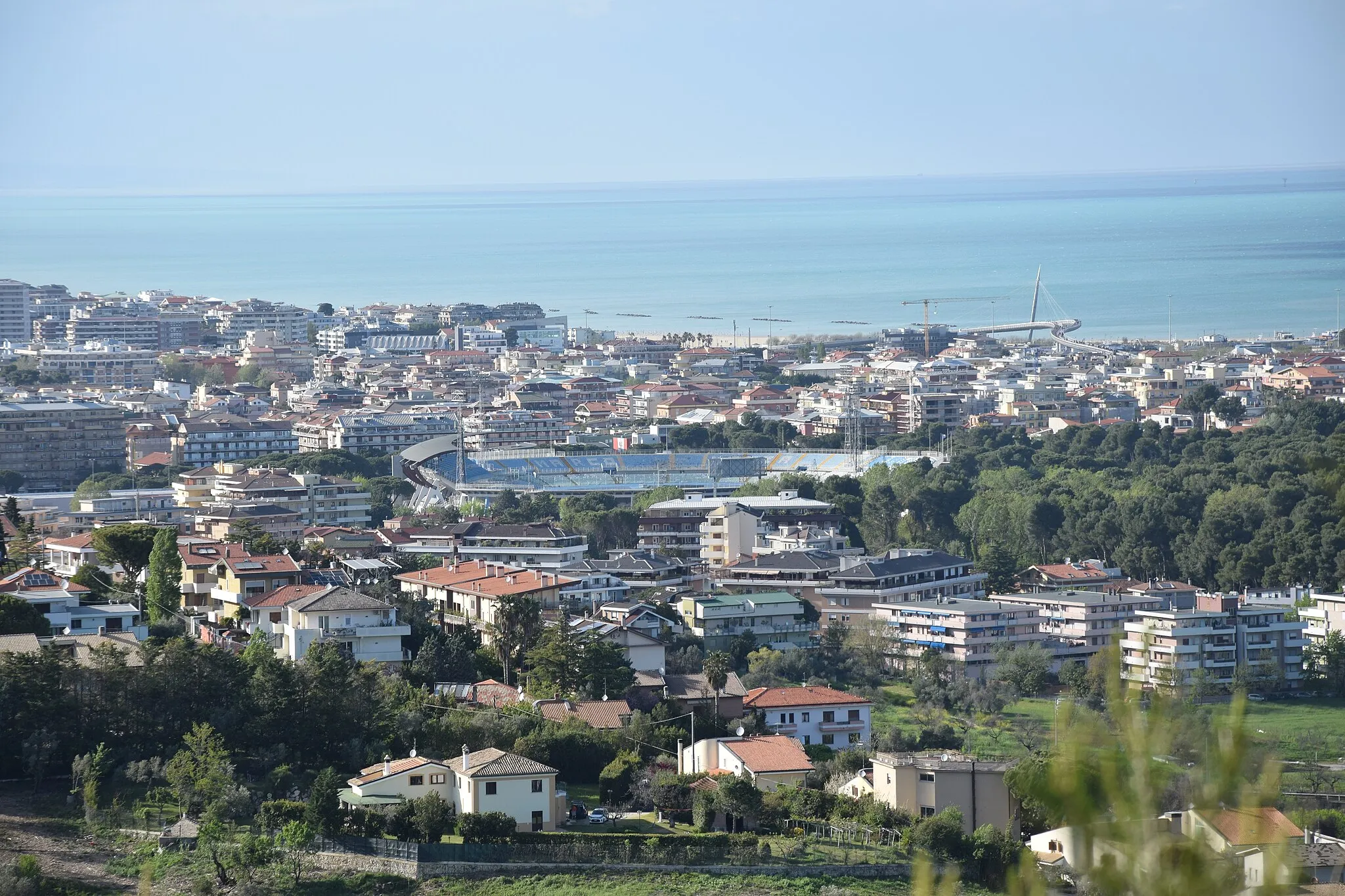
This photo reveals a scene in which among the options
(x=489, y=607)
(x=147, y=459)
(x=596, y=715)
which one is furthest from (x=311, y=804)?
(x=147, y=459)

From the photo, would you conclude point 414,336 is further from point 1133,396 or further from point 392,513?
point 392,513

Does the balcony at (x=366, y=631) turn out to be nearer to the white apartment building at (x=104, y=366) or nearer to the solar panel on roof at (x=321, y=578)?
the solar panel on roof at (x=321, y=578)

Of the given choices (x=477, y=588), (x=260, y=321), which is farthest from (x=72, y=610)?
(x=260, y=321)

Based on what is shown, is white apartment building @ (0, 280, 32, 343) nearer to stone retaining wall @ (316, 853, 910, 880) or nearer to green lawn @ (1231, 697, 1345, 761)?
green lawn @ (1231, 697, 1345, 761)

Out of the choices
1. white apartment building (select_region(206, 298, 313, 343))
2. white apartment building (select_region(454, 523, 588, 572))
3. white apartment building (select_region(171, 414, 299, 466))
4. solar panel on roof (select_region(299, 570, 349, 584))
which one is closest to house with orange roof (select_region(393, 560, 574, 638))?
solar panel on roof (select_region(299, 570, 349, 584))

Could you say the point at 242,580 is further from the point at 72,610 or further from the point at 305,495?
the point at 305,495

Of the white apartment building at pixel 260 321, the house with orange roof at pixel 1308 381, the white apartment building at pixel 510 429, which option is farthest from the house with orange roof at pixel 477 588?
the white apartment building at pixel 260 321
